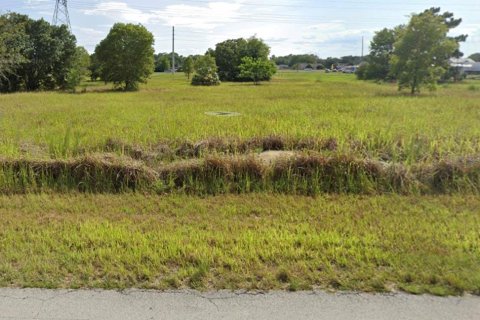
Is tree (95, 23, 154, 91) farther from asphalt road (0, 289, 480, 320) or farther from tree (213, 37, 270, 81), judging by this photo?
asphalt road (0, 289, 480, 320)

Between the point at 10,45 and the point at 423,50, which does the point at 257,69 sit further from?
the point at 10,45

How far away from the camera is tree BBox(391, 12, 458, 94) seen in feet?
82.3

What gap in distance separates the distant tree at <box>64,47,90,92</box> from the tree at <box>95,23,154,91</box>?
174cm

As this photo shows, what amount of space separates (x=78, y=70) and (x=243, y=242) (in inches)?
1505

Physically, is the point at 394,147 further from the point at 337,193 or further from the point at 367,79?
the point at 367,79

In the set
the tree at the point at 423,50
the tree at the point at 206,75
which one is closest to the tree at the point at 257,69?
Answer: the tree at the point at 206,75

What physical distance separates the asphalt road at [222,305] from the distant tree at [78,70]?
3762 cm

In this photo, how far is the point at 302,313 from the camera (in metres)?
2.67

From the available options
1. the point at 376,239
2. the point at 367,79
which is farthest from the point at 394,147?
the point at 367,79

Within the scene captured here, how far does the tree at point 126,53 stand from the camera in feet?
123

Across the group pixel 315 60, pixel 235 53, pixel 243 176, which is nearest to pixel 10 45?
pixel 243 176

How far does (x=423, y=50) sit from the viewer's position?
2570 centimetres

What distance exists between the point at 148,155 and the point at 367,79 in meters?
57.9

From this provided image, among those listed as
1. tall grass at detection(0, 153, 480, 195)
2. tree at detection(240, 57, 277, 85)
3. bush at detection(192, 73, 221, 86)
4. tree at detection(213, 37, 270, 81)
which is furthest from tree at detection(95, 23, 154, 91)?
tall grass at detection(0, 153, 480, 195)
